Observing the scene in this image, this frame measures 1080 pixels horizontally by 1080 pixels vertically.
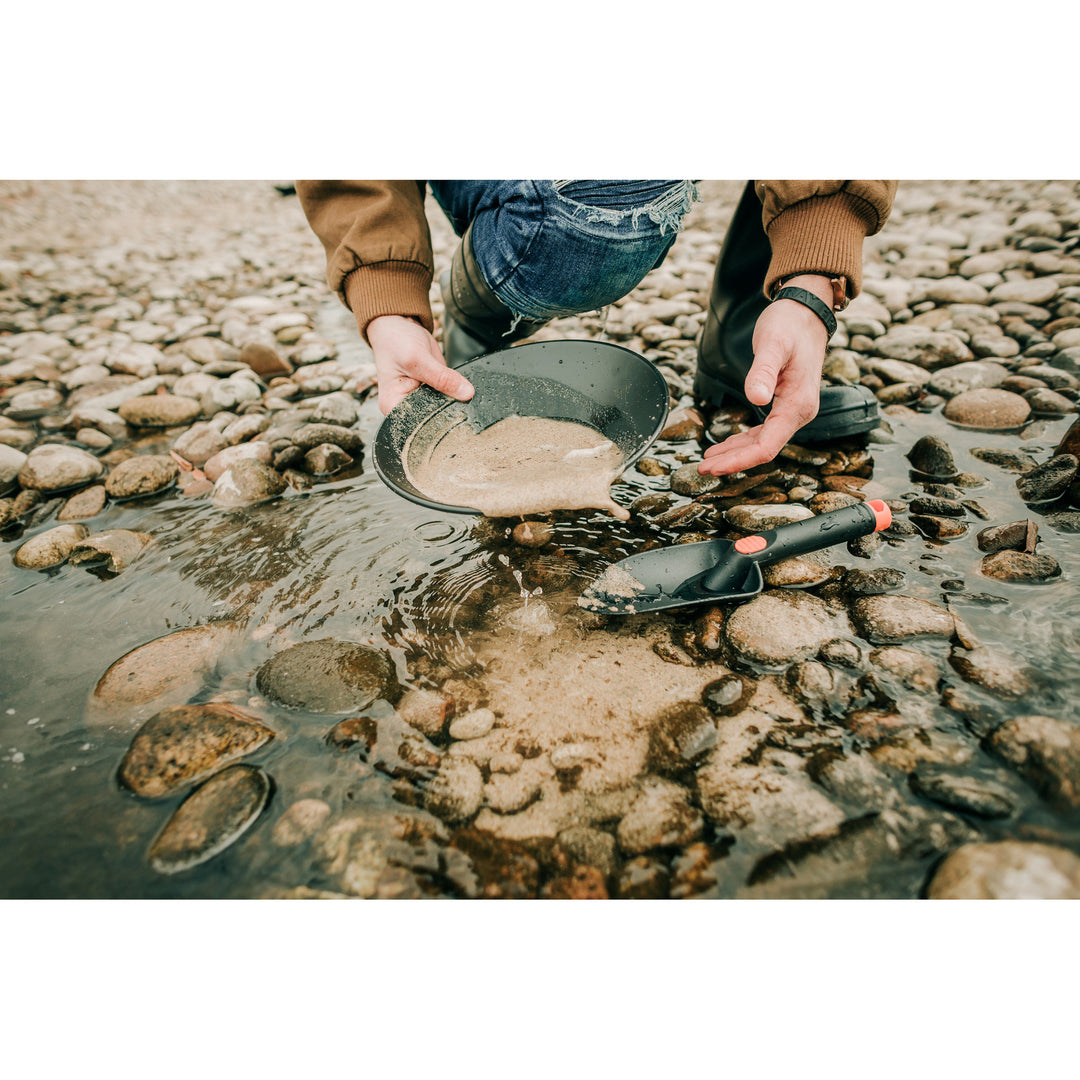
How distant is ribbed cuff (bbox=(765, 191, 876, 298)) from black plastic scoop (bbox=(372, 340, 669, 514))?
0.47 meters

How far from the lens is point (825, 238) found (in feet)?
5.42

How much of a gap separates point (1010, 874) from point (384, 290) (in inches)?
80.1

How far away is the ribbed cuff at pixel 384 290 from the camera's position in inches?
73.9

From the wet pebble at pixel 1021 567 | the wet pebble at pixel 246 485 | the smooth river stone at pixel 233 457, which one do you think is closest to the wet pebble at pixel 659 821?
the wet pebble at pixel 1021 567

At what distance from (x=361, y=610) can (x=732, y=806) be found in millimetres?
1093

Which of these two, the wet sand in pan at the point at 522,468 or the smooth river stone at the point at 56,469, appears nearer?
the wet sand in pan at the point at 522,468

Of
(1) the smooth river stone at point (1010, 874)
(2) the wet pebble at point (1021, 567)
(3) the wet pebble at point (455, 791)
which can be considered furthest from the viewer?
(2) the wet pebble at point (1021, 567)

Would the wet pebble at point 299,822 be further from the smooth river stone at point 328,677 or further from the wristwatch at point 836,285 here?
the wristwatch at point 836,285

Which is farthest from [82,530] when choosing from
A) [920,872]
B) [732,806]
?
[920,872]

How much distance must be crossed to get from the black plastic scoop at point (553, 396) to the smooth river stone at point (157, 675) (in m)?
0.76

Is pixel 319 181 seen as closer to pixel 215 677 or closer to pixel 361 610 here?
pixel 361 610

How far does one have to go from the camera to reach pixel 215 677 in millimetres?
1559

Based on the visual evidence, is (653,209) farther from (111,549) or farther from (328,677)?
(111,549)

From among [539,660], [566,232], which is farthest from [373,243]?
[539,660]
